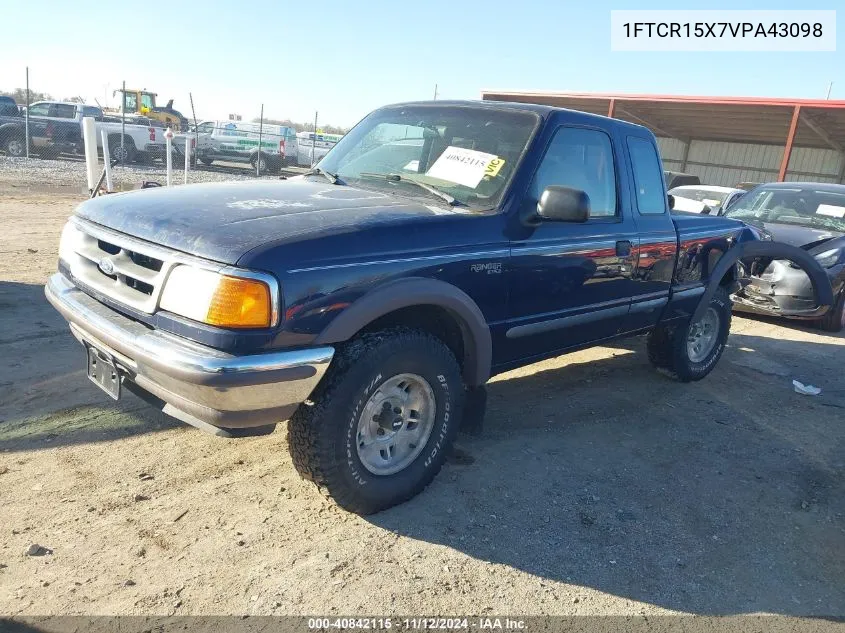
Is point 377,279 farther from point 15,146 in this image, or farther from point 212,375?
point 15,146

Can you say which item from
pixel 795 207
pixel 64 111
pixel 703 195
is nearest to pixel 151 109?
pixel 64 111

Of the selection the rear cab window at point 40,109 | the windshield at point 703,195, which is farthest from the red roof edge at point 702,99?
the rear cab window at point 40,109

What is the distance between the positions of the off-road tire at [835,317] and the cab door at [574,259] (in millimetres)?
4683

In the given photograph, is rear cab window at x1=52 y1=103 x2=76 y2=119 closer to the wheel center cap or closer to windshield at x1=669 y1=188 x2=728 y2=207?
windshield at x1=669 y1=188 x2=728 y2=207

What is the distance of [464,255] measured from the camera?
3.17 metres

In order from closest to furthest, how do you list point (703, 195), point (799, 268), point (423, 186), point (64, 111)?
1. point (423, 186)
2. point (799, 268)
3. point (703, 195)
4. point (64, 111)

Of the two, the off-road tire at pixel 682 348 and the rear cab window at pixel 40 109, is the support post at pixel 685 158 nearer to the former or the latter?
the rear cab window at pixel 40 109

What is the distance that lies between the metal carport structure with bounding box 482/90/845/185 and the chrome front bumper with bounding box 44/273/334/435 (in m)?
18.5

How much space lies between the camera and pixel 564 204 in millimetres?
3275

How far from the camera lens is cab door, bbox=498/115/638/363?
3537 millimetres

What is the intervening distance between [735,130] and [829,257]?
1910cm

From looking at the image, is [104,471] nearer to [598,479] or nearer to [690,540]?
[598,479]

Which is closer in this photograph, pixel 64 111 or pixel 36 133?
pixel 36 133

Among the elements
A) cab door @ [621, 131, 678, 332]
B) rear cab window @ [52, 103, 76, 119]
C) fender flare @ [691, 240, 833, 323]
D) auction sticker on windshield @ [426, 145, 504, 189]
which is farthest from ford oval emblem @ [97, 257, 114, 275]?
rear cab window @ [52, 103, 76, 119]
